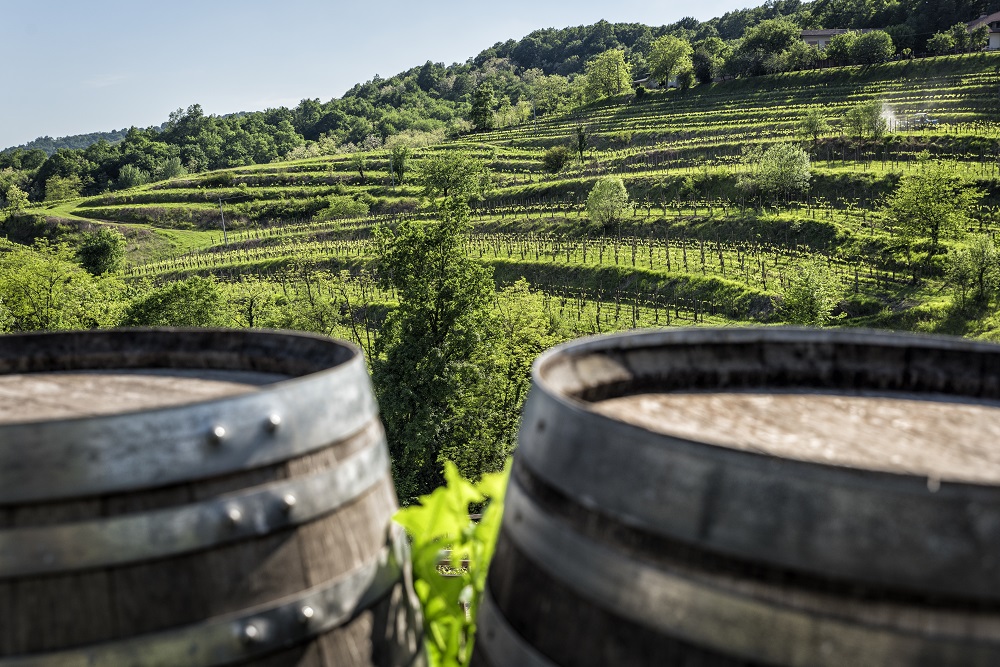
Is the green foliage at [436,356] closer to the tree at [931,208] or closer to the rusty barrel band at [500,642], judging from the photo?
the rusty barrel band at [500,642]

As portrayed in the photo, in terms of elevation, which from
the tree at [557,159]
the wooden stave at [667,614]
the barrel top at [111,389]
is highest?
the barrel top at [111,389]

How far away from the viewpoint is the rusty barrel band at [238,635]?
7.82 ft

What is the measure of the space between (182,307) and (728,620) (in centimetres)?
4367

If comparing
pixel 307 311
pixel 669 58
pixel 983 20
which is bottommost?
pixel 307 311

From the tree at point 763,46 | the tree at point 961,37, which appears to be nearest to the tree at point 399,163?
the tree at point 763,46

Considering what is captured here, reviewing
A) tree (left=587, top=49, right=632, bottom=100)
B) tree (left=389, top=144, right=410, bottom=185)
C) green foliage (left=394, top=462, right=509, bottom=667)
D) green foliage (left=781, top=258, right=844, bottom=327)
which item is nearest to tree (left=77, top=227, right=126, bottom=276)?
tree (left=389, top=144, right=410, bottom=185)

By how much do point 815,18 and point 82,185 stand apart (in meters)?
133

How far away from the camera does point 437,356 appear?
30.1 meters

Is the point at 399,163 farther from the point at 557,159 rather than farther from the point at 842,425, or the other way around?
the point at 842,425

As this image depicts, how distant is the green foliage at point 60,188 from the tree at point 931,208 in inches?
5507

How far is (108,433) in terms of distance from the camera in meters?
2.35

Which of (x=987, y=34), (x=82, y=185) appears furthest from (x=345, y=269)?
(x=82, y=185)

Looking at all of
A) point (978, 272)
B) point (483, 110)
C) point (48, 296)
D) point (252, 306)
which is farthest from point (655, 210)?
point (483, 110)

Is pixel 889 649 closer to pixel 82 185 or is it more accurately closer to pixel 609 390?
pixel 609 390
